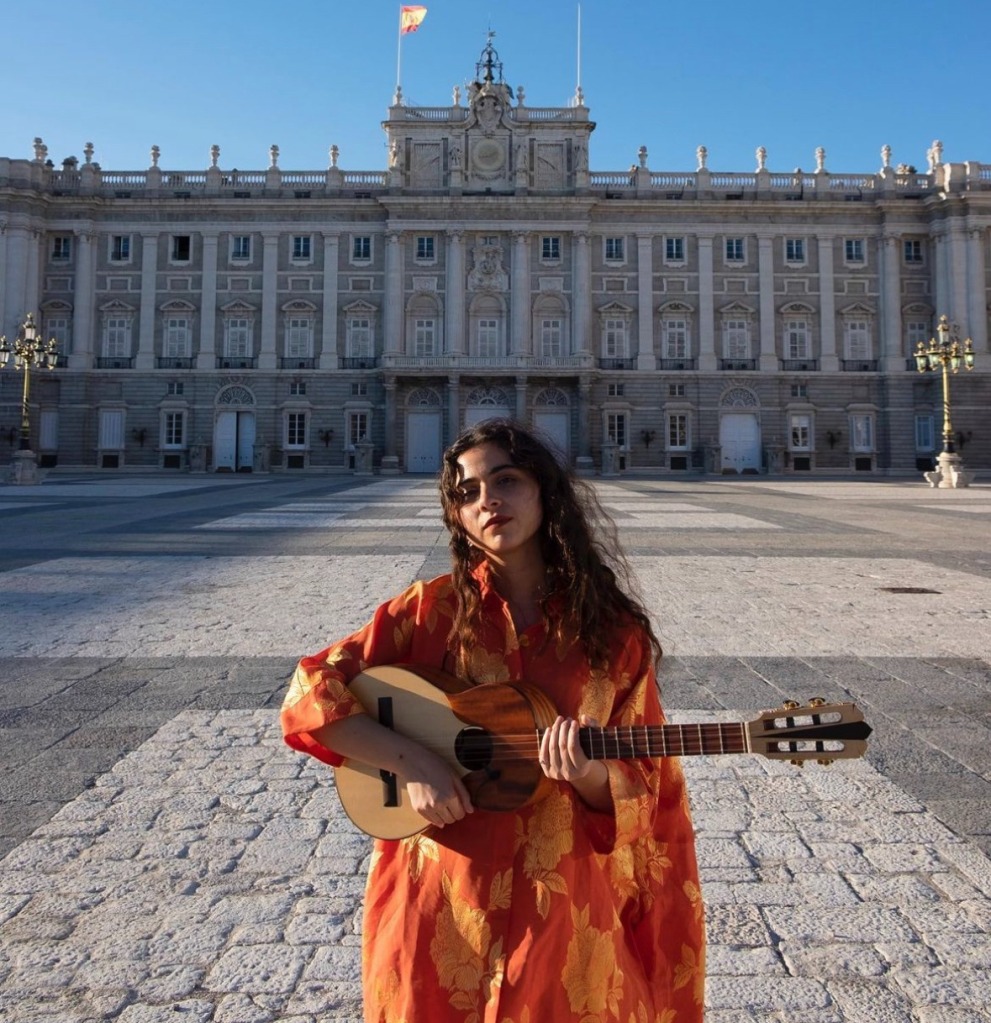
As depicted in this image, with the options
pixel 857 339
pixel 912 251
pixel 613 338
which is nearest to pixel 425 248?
pixel 613 338

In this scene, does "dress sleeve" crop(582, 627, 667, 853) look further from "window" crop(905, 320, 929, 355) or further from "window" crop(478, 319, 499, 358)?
"window" crop(905, 320, 929, 355)

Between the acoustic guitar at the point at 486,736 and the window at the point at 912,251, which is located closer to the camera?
the acoustic guitar at the point at 486,736

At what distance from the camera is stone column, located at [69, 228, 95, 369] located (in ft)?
133

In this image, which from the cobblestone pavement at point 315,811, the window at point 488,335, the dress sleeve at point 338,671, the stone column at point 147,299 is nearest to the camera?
the dress sleeve at point 338,671

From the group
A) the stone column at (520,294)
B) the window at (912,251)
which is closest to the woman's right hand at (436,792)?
the stone column at (520,294)

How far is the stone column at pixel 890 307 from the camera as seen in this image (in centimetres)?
4050

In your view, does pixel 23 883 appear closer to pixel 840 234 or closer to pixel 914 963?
pixel 914 963

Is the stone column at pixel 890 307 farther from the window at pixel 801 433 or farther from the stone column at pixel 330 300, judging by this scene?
the stone column at pixel 330 300

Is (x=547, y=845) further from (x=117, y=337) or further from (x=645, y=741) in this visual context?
(x=117, y=337)

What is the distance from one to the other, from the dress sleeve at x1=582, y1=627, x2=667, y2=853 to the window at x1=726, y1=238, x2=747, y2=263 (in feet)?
142

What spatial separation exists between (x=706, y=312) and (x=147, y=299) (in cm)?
2882

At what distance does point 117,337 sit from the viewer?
41.3m

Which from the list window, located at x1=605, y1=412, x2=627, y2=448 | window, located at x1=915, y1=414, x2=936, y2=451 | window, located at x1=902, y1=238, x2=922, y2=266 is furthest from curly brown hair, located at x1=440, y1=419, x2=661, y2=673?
window, located at x1=902, y1=238, x2=922, y2=266

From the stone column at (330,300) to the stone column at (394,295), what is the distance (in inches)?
106
